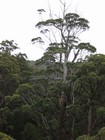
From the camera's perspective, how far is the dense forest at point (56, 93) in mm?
16141

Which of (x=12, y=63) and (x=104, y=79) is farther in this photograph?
(x=12, y=63)

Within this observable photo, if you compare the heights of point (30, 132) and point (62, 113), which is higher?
point (62, 113)

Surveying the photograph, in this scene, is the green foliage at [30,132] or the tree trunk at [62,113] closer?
the tree trunk at [62,113]

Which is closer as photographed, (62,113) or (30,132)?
(62,113)

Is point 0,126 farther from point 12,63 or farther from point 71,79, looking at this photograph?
point 71,79

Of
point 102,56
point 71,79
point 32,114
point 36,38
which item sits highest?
point 36,38

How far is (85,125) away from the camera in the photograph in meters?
18.0

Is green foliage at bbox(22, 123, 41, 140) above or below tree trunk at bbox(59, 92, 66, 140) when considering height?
below

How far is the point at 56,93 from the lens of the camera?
17.4m

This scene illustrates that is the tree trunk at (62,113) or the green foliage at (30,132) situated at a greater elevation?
the tree trunk at (62,113)

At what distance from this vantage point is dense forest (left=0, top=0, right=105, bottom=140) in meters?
16.1

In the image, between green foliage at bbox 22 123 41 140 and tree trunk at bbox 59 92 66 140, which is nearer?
tree trunk at bbox 59 92 66 140

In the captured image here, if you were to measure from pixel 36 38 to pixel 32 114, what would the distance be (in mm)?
4738

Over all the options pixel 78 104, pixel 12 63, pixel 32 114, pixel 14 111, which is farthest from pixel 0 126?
pixel 78 104
